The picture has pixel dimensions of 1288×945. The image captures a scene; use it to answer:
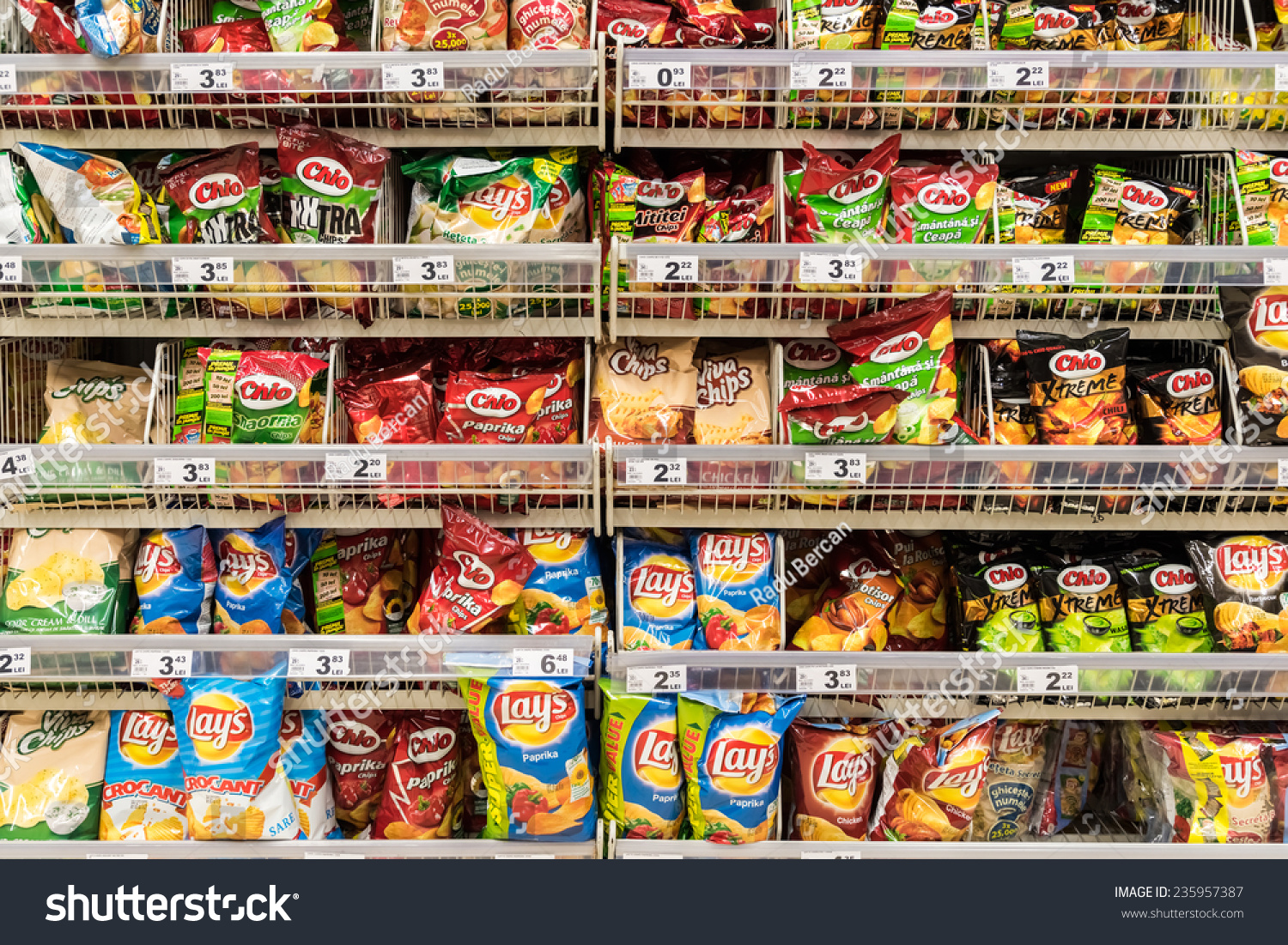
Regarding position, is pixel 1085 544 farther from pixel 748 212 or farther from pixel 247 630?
pixel 247 630

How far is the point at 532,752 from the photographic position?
6.01 ft

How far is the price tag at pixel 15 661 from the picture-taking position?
1805mm

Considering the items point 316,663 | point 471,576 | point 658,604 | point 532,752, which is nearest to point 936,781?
point 658,604

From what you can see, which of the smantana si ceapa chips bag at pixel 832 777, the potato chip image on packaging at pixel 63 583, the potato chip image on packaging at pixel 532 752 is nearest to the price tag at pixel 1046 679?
the smantana si ceapa chips bag at pixel 832 777

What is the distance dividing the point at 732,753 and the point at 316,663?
0.91 meters

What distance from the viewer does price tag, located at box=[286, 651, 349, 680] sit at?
1.85m

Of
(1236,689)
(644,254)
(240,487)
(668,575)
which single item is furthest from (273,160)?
(1236,689)

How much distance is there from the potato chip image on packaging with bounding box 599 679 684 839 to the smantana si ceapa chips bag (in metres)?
0.28

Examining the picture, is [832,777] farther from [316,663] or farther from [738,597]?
[316,663]

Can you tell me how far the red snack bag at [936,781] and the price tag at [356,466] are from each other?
1293 mm

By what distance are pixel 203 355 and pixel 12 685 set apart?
0.85m

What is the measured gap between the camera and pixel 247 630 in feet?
6.36

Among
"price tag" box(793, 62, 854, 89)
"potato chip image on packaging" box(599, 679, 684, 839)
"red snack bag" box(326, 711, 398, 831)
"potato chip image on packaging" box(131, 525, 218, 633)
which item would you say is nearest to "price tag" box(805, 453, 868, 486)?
"potato chip image on packaging" box(599, 679, 684, 839)

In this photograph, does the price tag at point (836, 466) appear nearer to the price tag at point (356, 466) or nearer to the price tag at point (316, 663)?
the price tag at point (356, 466)
